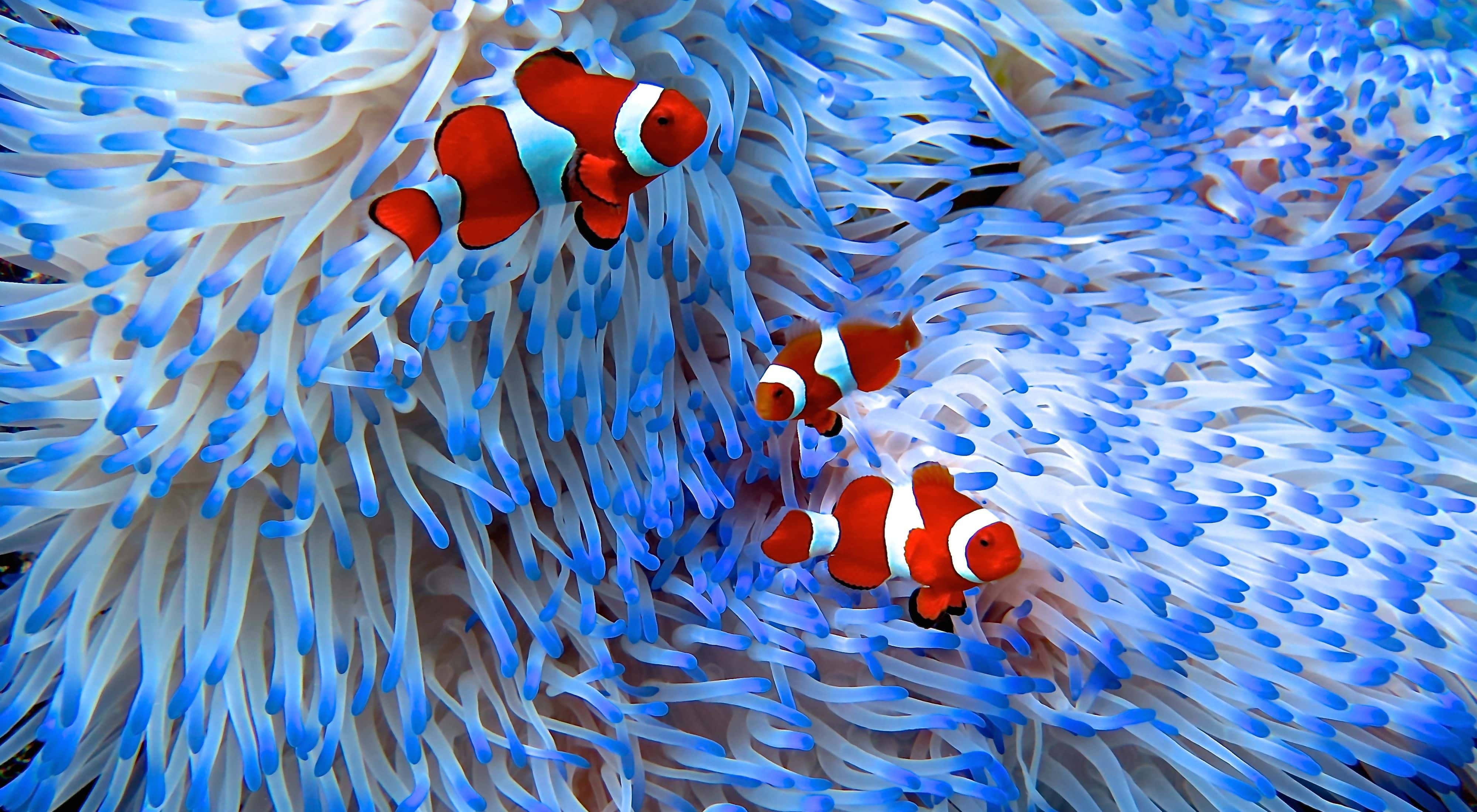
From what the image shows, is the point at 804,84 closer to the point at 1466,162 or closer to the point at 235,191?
the point at 235,191

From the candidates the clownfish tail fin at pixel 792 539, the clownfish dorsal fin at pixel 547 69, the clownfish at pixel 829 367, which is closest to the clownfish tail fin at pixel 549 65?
the clownfish dorsal fin at pixel 547 69

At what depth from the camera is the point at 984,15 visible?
85cm

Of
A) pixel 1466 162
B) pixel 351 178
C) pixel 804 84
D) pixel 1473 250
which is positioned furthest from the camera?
pixel 1473 250

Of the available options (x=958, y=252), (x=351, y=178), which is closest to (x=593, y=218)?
(x=351, y=178)

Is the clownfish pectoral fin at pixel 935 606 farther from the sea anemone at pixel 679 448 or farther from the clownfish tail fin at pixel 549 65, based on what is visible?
the clownfish tail fin at pixel 549 65

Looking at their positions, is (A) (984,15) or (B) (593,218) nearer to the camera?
(B) (593,218)

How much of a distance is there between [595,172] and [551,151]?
0.03m

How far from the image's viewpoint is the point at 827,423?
0.79 metres

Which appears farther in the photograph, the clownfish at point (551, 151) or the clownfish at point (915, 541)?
the clownfish at point (915, 541)

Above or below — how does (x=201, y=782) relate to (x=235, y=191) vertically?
below

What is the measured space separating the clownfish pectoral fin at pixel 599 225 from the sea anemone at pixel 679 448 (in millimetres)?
119

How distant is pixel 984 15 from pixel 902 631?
0.57m

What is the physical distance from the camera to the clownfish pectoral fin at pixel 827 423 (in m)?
0.78

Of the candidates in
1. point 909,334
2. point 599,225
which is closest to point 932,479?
point 909,334
